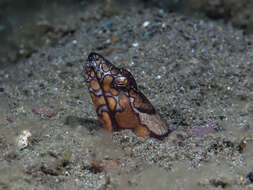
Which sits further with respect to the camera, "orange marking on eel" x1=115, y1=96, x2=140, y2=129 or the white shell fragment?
"orange marking on eel" x1=115, y1=96, x2=140, y2=129

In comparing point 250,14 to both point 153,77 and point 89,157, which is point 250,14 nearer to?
point 153,77

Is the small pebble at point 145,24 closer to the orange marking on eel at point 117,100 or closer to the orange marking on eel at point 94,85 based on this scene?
the orange marking on eel at point 117,100

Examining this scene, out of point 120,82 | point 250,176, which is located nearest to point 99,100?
point 120,82

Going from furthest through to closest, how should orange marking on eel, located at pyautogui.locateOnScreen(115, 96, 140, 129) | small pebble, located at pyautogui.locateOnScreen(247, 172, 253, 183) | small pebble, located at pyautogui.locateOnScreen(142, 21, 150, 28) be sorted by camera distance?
small pebble, located at pyautogui.locateOnScreen(142, 21, 150, 28), orange marking on eel, located at pyautogui.locateOnScreen(115, 96, 140, 129), small pebble, located at pyautogui.locateOnScreen(247, 172, 253, 183)

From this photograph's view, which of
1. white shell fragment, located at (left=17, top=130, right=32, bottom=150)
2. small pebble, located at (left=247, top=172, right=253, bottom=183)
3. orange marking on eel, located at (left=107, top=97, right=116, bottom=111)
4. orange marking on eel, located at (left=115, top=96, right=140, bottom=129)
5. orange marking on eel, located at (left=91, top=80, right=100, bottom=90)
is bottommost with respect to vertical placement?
white shell fragment, located at (left=17, top=130, right=32, bottom=150)

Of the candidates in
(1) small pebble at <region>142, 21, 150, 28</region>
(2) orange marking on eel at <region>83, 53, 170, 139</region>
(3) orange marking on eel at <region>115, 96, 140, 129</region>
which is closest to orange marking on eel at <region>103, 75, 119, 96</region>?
(2) orange marking on eel at <region>83, 53, 170, 139</region>

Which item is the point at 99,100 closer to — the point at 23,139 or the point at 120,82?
the point at 120,82

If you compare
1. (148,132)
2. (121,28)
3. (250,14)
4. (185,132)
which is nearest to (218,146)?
(185,132)

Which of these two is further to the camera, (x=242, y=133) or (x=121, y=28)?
(x=121, y=28)

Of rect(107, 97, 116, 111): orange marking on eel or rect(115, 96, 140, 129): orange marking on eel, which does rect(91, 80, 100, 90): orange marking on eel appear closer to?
rect(107, 97, 116, 111): orange marking on eel
